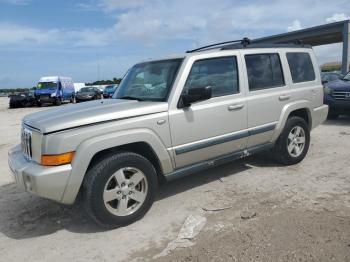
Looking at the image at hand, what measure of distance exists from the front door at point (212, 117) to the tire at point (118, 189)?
0.50 m

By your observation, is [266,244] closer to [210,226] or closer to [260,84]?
[210,226]

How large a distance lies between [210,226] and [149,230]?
658 millimetres

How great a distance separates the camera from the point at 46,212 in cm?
454

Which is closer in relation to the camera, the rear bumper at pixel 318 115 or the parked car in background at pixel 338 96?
the rear bumper at pixel 318 115

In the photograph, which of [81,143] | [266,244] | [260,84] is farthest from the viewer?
[260,84]

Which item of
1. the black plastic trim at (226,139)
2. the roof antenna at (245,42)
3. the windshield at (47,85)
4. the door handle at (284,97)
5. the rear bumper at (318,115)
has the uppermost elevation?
the windshield at (47,85)

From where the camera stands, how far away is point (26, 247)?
3.70m

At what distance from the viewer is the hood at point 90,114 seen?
3.68 metres

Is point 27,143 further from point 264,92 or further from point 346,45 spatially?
point 346,45

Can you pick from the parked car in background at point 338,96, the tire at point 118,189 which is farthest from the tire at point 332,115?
the tire at point 118,189

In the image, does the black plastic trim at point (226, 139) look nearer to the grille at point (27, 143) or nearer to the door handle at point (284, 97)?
the door handle at point (284, 97)

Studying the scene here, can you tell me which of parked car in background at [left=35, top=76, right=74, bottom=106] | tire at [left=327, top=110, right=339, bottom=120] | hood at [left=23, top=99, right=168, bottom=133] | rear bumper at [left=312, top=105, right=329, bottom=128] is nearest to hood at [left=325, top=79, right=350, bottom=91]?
tire at [left=327, top=110, right=339, bottom=120]

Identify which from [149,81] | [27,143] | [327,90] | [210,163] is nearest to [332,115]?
[327,90]

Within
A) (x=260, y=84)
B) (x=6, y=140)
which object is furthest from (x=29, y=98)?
(x=260, y=84)
